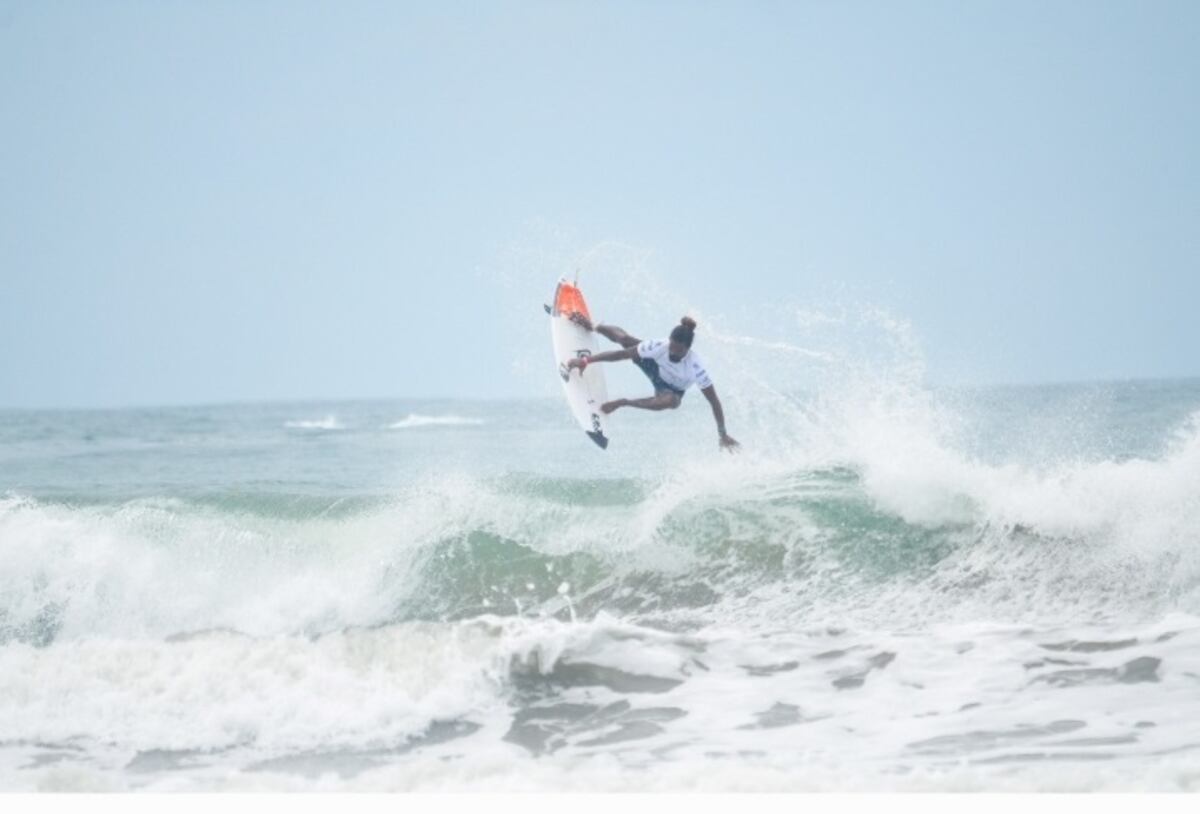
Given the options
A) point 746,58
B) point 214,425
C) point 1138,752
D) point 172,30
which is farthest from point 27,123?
point 214,425

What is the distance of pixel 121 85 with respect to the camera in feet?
20.3

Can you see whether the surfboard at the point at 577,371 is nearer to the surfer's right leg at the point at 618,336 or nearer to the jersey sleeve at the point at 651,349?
the surfer's right leg at the point at 618,336

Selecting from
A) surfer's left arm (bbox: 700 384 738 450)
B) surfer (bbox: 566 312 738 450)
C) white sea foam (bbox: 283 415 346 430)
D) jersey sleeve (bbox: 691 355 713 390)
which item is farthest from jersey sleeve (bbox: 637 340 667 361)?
white sea foam (bbox: 283 415 346 430)

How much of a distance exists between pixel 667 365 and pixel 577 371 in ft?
2.22

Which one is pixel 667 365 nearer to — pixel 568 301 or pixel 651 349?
pixel 651 349

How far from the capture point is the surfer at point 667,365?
6.62 metres

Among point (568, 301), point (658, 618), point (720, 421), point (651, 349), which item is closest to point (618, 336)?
point (651, 349)

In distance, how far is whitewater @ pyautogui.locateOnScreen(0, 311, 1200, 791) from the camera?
13.7 feet

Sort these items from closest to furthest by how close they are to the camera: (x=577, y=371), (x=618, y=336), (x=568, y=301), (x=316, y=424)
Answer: (x=618, y=336)
(x=577, y=371)
(x=568, y=301)
(x=316, y=424)

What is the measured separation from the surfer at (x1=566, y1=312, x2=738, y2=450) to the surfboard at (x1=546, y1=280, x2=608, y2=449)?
0.30m

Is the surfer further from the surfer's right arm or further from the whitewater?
the whitewater

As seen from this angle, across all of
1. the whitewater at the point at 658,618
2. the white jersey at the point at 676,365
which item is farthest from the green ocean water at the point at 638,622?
the white jersey at the point at 676,365

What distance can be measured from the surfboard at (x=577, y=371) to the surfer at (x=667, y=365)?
30 centimetres

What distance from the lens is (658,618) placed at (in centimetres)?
588
